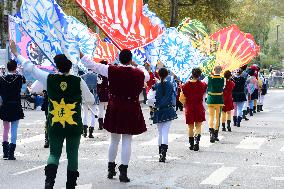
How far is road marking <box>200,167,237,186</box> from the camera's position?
37.9ft

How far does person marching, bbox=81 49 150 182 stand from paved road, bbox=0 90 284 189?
19.8 inches

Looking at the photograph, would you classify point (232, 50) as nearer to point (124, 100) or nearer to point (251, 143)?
point (251, 143)

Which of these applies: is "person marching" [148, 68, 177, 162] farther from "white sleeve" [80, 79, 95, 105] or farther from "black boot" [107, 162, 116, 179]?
"white sleeve" [80, 79, 95, 105]

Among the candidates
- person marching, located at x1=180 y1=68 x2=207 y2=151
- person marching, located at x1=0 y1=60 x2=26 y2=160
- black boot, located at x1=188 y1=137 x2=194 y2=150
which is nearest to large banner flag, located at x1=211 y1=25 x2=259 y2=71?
black boot, located at x1=188 y1=137 x2=194 y2=150

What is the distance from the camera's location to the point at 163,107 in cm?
1440

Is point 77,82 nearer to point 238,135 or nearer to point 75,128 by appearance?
point 75,128

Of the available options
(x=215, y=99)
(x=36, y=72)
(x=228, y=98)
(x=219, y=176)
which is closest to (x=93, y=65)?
(x=36, y=72)

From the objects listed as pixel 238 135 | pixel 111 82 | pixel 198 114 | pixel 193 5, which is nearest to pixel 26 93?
pixel 238 135

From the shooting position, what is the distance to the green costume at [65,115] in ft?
31.3

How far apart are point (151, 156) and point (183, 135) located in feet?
16.6

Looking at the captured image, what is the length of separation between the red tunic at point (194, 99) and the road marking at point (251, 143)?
169 centimetres

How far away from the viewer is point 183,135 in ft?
65.5

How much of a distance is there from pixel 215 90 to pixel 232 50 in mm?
7870

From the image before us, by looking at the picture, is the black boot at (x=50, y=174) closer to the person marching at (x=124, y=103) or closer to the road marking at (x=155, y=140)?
the person marching at (x=124, y=103)
